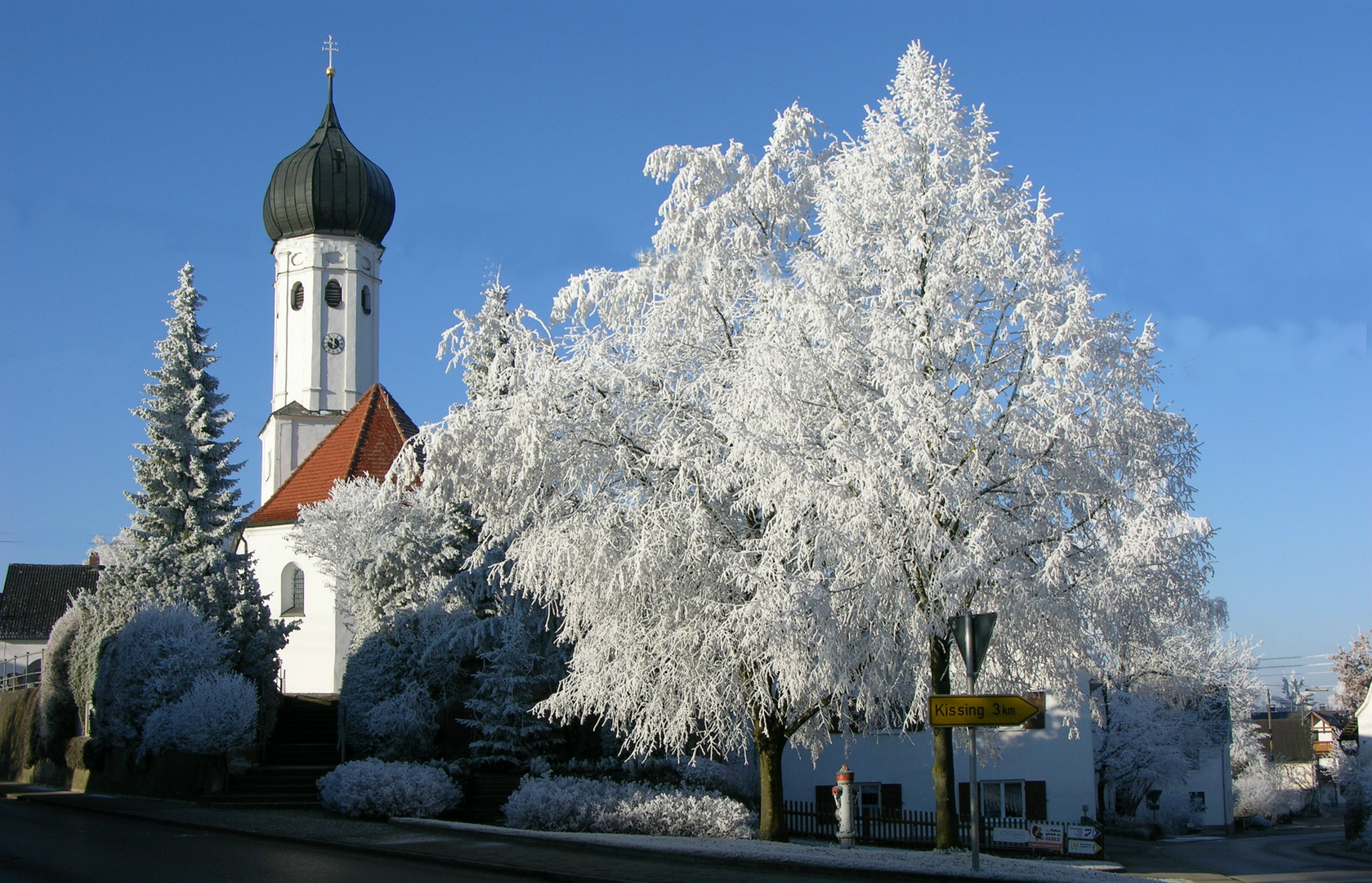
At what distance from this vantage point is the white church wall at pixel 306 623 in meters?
34.5

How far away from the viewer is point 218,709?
21.5 metres

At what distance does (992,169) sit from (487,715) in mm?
14465

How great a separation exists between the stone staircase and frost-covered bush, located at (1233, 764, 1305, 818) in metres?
37.4

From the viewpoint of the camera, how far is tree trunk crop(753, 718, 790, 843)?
55.6 ft

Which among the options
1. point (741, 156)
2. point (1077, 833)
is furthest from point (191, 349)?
point (1077, 833)

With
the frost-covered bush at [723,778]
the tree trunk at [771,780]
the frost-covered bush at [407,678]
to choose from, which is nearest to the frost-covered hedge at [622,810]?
the tree trunk at [771,780]

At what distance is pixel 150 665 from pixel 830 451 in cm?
1603

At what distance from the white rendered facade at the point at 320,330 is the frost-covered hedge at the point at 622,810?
3199 centimetres

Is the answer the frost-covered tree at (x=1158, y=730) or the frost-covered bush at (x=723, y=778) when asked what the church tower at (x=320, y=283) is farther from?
the frost-covered tree at (x=1158, y=730)

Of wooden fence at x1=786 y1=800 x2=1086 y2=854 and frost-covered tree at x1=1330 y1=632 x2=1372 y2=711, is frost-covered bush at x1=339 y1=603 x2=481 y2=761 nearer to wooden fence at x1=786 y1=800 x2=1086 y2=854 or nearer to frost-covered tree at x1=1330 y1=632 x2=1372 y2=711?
wooden fence at x1=786 y1=800 x2=1086 y2=854

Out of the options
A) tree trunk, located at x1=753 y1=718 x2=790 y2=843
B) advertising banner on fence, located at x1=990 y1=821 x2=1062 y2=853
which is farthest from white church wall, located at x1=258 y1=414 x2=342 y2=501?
tree trunk, located at x1=753 y1=718 x2=790 y2=843

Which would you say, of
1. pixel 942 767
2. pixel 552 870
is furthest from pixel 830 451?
pixel 552 870

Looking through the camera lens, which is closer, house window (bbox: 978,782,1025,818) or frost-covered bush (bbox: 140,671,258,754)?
frost-covered bush (bbox: 140,671,258,754)

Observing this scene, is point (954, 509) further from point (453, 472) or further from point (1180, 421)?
point (453, 472)
